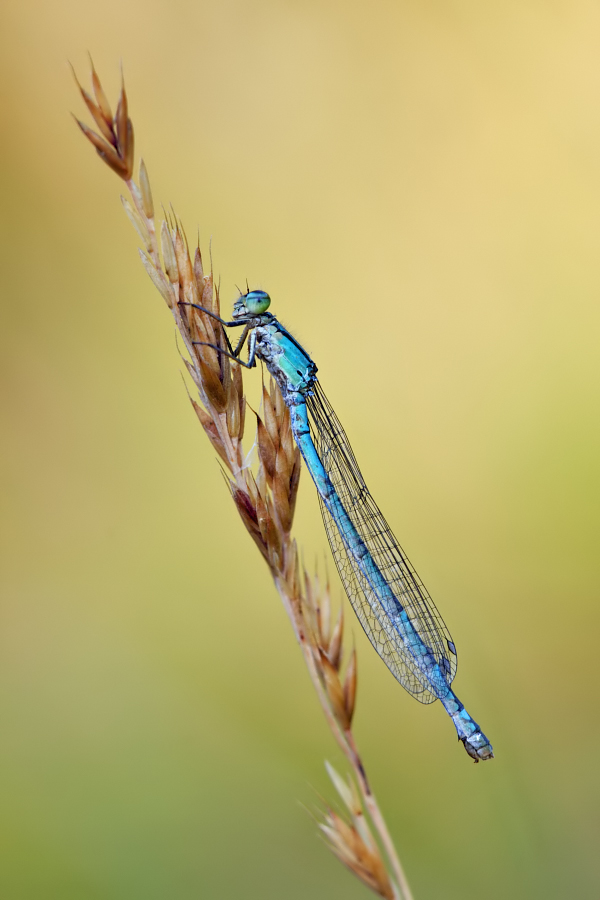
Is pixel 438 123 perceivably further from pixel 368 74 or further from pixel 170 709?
pixel 170 709

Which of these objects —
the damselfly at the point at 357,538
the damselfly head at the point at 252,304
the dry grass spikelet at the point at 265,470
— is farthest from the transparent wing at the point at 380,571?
the dry grass spikelet at the point at 265,470

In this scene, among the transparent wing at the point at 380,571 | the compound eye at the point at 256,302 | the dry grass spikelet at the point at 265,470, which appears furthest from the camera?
the compound eye at the point at 256,302

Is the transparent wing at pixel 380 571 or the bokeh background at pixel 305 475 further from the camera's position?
the bokeh background at pixel 305 475

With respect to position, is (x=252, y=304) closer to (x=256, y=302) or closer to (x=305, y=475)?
(x=256, y=302)

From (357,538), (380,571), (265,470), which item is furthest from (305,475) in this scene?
(265,470)

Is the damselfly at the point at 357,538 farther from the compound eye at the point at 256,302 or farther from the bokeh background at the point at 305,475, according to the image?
the bokeh background at the point at 305,475

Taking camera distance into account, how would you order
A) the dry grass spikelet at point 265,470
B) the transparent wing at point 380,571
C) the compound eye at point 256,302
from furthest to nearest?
the compound eye at point 256,302 < the transparent wing at point 380,571 < the dry grass spikelet at point 265,470

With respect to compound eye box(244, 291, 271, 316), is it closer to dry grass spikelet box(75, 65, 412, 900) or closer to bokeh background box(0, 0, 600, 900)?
dry grass spikelet box(75, 65, 412, 900)

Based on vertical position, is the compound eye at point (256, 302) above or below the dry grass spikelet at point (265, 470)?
above
